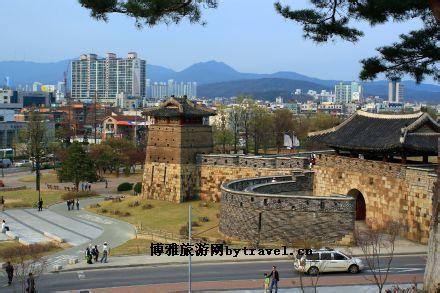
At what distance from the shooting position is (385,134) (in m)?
35.7

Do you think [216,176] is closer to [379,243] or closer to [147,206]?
[147,206]

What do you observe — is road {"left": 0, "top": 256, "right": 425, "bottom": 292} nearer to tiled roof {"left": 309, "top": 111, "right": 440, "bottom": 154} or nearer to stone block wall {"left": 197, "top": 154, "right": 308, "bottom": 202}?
tiled roof {"left": 309, "top": 111, "right": 440, "bottom": 154}

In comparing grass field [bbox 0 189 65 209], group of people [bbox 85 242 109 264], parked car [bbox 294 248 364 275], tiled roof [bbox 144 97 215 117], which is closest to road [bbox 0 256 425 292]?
parked car [bbox 294 248 364 275]

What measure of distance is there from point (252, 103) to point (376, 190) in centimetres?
4895

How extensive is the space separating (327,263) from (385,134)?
43.1ft

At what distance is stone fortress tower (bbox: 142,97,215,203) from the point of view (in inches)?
1911

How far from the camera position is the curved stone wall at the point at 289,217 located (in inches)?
1236

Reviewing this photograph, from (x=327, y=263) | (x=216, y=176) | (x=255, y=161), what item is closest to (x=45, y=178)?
(x=216, y=176)

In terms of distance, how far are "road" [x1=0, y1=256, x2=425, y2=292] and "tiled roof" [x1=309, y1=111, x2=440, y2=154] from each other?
759 centimetres

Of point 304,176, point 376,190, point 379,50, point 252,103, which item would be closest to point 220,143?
point 252,103

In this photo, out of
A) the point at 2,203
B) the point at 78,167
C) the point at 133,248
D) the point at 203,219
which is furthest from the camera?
the point at 78,167

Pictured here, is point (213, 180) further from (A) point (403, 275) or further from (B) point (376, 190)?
(A) point (403, 275)

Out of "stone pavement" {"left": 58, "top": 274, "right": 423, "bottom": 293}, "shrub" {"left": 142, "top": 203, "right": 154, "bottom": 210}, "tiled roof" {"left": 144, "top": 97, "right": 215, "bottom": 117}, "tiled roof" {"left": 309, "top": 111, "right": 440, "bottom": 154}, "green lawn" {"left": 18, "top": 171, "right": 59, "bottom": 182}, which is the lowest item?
"green lawn" {"left": 18, "top": 171, "right": 59, "bottom": 182}

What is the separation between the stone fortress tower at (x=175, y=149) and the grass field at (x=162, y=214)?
1200mm
